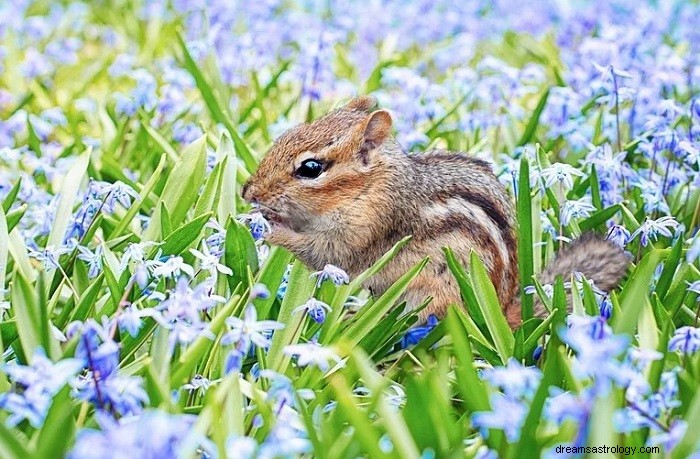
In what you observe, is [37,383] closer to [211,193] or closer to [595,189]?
[211,193]

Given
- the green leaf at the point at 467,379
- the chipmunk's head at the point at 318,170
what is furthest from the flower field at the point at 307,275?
the chipmunk's head at the point at 318,170

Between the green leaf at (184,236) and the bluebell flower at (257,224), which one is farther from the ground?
the green leaf at (184,236)

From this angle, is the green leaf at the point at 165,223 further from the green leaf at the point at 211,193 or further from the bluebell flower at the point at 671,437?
the bluebell flower at the point at 671,437

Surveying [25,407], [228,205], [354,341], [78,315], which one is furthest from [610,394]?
[228,205]

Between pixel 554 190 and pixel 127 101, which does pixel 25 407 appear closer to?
pixel 554 190

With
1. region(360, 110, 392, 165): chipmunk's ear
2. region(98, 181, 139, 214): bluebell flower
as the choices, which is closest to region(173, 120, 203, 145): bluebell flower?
region(360, 110, 392, 165): chipmunk's ear

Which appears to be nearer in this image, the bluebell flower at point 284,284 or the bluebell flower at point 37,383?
the bluebell flower at point 37,383

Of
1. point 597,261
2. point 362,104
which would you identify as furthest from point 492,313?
point 362,104
